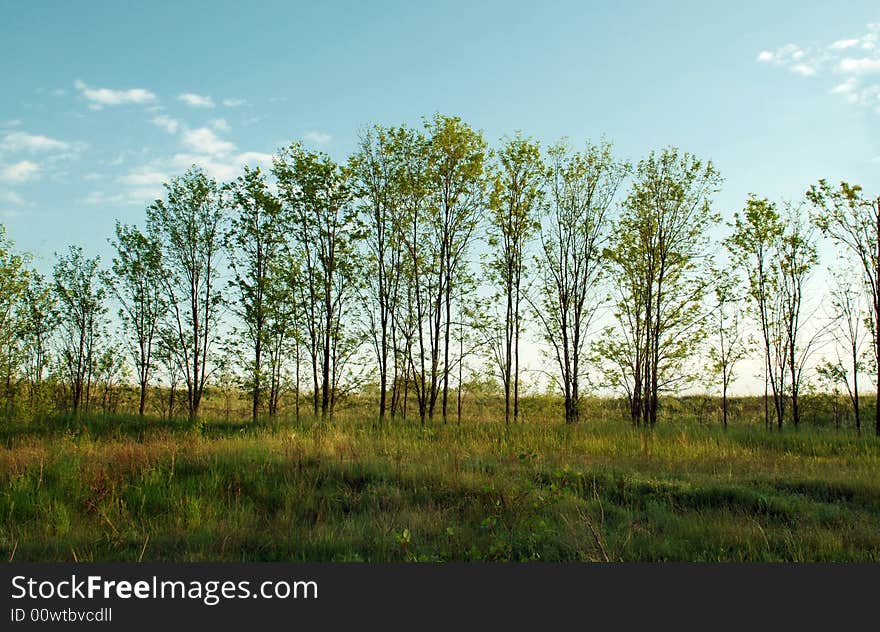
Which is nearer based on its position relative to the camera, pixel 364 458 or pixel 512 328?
pixel 364 458

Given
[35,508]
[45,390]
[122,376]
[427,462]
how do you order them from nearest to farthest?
[35,508] → [427,462] → [45,390] → [122,376]

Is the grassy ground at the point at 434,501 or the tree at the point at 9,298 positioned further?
the tree at the point at 9,298

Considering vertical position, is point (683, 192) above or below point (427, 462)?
above

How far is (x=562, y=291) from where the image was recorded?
64.2ft

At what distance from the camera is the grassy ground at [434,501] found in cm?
599

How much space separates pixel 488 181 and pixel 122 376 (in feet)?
58.9

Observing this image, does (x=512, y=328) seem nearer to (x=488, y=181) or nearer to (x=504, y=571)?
(x=488, y=181)

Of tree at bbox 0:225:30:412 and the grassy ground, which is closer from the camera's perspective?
the grassy ground

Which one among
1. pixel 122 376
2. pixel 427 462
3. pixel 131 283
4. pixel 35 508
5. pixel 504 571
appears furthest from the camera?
pixel 122 376

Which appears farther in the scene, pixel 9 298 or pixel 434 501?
pixel 9 298

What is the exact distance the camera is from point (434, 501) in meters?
7.71

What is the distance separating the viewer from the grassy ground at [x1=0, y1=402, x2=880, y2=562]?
236 inches

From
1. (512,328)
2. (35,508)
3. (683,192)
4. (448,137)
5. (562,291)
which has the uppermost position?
(448,137)

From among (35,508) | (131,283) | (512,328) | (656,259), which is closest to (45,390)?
(131,283)
